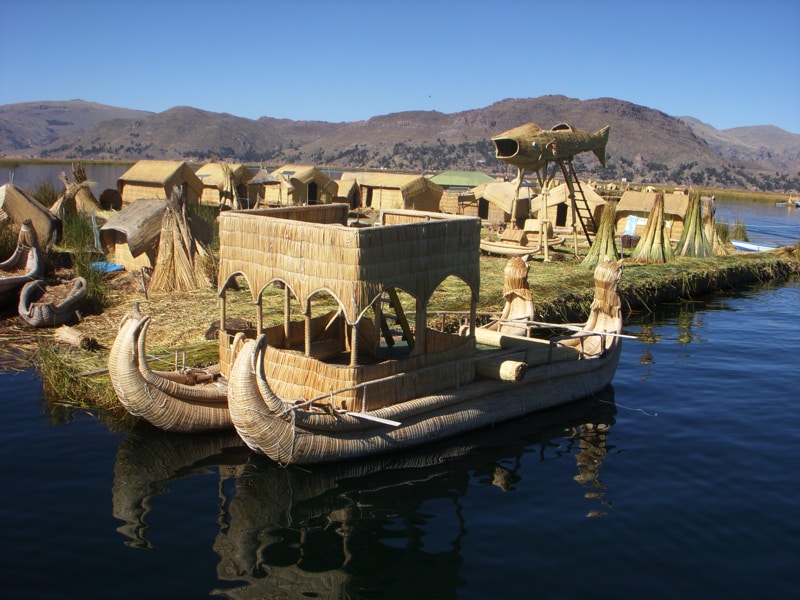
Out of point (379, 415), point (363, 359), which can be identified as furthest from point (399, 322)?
point (379, 415)

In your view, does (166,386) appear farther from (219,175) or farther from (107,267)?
(219,175)

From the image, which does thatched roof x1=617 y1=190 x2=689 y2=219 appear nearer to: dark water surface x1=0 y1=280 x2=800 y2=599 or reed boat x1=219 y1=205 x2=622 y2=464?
dark water surface x1=0 y1=280 x2=800 y2=599

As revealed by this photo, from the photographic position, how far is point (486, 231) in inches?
1176

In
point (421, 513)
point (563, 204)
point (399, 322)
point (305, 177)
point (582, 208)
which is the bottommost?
point (421, 513)

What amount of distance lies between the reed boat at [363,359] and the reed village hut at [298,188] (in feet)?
71.2

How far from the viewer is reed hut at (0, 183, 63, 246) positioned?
18156 mm

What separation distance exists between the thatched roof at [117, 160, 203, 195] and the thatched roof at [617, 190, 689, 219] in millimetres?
16673

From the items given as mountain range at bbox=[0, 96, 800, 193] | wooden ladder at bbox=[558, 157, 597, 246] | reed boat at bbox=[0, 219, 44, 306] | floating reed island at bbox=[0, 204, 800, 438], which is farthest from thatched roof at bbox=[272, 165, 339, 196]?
mountain range at bbox=[0, 96, 800, 193]

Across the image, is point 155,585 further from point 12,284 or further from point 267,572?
point 12,284

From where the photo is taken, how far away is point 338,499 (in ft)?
26.4

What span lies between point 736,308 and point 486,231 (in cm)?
1167

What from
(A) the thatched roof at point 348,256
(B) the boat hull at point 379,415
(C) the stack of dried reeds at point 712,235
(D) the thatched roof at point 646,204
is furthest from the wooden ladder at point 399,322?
(D) the thatched roof at point 646,204

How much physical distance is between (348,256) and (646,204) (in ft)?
78.9

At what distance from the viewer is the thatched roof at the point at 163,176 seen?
27484 mm
